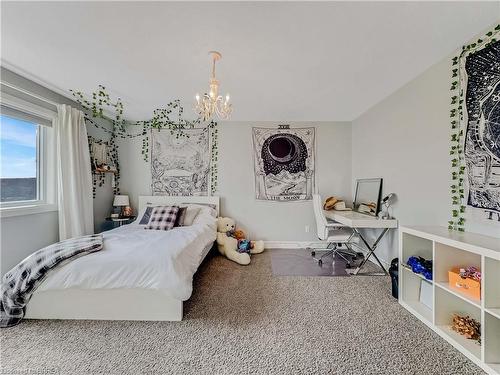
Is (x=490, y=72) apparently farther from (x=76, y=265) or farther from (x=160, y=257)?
(x=76, y=265)

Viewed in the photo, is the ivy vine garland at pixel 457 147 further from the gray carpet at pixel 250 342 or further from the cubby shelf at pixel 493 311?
the gray carpet at pixel 250 342

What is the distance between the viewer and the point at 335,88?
2775 mm

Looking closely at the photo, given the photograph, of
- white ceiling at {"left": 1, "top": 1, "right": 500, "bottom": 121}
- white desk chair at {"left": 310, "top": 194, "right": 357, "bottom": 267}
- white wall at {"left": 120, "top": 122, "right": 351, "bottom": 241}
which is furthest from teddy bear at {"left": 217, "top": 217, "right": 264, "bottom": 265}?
white ceiling at {"left": 1, "top": 1, "right": 500, "bottom": 121}

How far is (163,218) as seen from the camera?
3211 mm

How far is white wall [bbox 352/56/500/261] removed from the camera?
2152mm

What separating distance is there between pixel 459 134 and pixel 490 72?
497 millimetres

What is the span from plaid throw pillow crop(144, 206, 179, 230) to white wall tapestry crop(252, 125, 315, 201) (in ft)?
5.47

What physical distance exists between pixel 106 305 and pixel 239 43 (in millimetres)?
2505

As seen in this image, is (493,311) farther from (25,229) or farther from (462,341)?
(25,229)

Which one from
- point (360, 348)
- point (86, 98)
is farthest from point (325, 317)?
point (86, 98)

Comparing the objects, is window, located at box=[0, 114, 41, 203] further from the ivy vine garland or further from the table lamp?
the ivy vine garland

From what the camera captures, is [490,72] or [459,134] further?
[459,134]

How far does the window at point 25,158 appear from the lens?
2.45m

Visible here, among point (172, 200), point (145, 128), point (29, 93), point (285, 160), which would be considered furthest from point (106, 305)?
point (285, 160)
